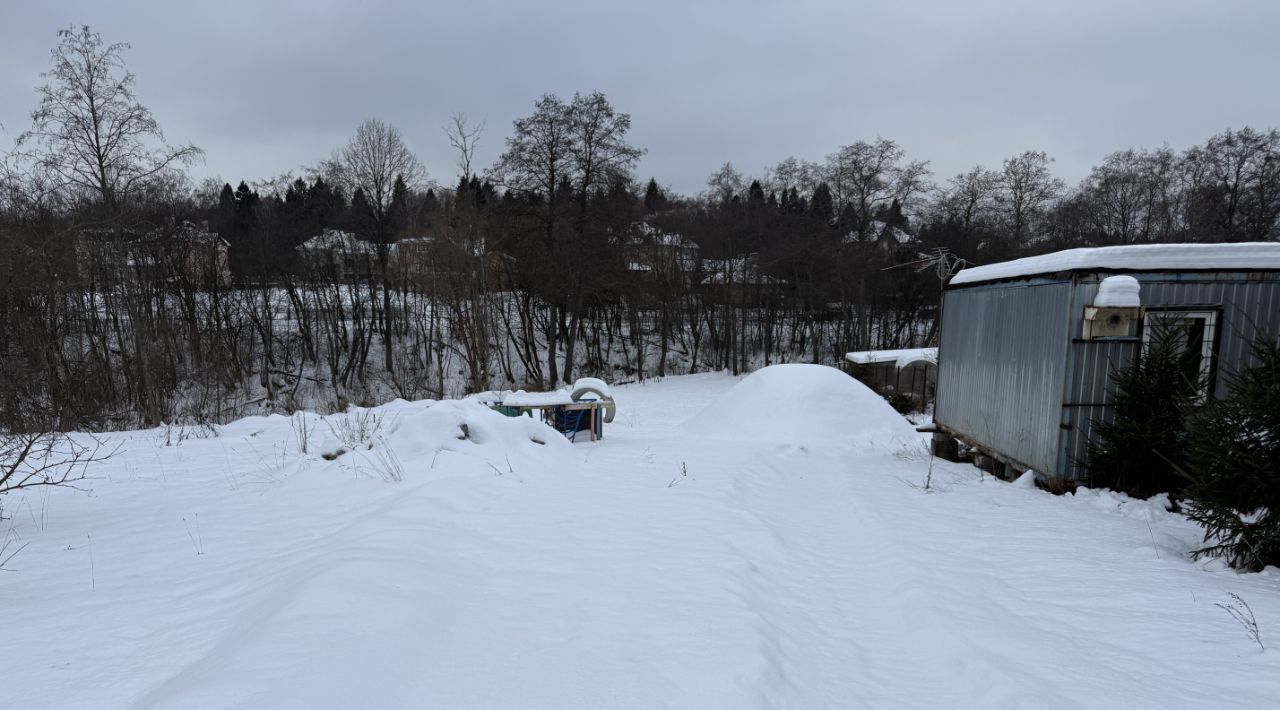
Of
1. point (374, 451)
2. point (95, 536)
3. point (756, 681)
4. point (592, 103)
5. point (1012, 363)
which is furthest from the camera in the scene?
point (592, 103)

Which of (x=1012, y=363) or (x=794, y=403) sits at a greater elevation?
(x=1012, y=363)

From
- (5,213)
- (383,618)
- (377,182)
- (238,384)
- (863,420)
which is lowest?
(238,384)

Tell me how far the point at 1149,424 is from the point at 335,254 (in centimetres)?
3643

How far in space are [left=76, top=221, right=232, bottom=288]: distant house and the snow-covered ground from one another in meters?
17.4

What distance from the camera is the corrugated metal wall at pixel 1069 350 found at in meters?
7.29

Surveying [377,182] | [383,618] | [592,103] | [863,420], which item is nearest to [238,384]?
[377,182]

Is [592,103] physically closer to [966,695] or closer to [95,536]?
[95,536]

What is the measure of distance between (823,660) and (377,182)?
1217 inches

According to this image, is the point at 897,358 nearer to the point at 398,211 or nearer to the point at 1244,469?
the point at 1244,469

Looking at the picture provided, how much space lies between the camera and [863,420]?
12.9m

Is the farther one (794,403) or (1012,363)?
(794,403)

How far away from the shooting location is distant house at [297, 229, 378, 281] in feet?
108

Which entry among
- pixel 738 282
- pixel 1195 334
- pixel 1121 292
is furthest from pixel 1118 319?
→ pixel 738 282

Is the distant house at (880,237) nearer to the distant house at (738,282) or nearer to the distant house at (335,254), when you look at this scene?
the distant house at (738,282)
